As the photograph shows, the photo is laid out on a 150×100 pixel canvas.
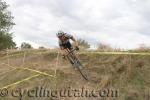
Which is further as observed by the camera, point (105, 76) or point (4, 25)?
point (4, 25)

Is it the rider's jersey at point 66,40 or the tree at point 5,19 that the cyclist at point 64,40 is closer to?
the rider's jersey at point 66,40

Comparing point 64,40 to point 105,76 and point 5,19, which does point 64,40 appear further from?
point 5,19

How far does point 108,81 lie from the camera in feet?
49.9

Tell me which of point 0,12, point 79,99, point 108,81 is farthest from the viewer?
point 0,12

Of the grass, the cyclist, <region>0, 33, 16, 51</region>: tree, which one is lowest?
the grass

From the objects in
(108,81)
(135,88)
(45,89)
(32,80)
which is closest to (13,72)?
(32,80)

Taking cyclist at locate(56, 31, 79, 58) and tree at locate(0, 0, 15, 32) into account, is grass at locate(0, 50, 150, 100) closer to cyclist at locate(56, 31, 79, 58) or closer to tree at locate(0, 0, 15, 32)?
cyclist at locate(56, 31, 79, 58)

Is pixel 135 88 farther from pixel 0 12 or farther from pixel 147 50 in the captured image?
pixel 0 12

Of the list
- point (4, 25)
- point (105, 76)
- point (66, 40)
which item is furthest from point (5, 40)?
point (105, 76)

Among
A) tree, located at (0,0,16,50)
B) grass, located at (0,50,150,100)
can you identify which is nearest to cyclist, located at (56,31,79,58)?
grass, located at (0,50,150,100)

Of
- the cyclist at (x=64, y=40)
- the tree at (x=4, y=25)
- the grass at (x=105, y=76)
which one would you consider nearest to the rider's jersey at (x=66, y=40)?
the cyclist at (x=64, y=40)

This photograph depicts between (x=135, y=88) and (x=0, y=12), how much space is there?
37314mm

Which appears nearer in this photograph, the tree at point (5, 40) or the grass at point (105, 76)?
the grass at point (105, 76)

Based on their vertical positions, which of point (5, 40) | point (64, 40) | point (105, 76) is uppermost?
point (5, 40)
